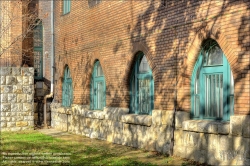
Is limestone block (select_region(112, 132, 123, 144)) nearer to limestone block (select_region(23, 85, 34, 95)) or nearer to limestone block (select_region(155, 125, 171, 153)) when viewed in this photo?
limestone block (select_region(155, 125, 171, 153))

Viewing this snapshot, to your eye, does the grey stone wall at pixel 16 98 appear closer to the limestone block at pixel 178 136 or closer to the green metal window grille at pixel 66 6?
the green metal window grille at pixel 66 6

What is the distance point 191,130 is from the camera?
962cm

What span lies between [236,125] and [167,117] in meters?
2.55

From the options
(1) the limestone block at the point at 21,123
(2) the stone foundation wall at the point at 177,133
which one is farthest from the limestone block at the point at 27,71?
(2) the stone foundation wall at the point at 177,133

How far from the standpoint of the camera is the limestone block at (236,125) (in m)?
8.16

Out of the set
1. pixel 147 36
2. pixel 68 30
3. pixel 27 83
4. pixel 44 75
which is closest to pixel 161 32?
pixel 147 36

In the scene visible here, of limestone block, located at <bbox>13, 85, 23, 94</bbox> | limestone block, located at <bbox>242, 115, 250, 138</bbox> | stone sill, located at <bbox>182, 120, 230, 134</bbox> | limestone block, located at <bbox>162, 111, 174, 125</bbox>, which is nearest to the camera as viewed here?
limestone block, located at <bbox>242, 115, 250, 138</bbox>

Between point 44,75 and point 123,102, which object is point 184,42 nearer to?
point 123,102

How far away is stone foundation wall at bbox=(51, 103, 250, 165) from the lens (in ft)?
27.2

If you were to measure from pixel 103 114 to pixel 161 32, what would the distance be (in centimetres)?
394

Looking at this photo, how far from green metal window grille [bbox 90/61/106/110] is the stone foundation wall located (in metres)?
0.37

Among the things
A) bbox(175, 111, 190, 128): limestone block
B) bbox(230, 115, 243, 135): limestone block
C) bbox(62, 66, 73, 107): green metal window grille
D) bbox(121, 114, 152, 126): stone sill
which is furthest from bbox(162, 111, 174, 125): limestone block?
bbox(62, 66, 73, 107): green metal window grille

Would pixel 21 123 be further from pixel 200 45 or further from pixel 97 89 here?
pixel 200 45

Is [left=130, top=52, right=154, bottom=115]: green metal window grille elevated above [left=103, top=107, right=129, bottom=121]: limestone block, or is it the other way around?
[left=130, top=52, right=154, bottom=115]: green metal window grille
